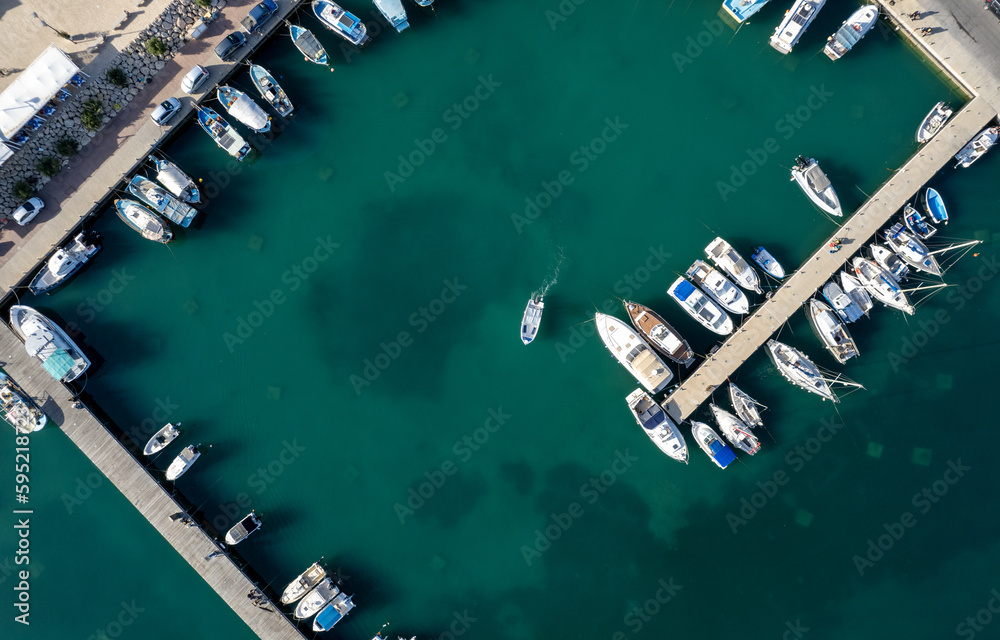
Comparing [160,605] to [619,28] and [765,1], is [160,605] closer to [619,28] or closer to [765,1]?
[619,28]

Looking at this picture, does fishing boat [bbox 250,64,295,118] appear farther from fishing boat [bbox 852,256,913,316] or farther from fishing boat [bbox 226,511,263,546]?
fishing boat [bbox 852,256,913,316]

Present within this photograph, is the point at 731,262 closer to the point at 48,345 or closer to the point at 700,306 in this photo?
the point at 700,306

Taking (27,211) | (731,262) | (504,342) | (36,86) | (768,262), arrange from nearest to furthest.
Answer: (36,86)
(27,211)
(731,262)
(768,262)
(504,342)

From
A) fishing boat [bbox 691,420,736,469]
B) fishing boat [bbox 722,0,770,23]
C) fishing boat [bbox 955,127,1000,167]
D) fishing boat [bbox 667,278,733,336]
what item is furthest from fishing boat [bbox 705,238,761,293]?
fishing boat [bbox 955,127,1000,167]

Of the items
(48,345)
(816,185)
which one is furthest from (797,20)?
(48,345)

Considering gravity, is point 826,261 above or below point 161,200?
above

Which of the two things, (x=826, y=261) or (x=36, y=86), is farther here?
(x=826, y=261)

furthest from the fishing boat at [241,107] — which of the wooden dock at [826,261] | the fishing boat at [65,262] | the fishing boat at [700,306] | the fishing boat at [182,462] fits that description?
the wooden dock at [826,261]
